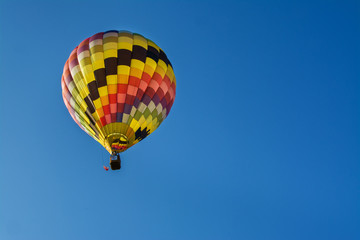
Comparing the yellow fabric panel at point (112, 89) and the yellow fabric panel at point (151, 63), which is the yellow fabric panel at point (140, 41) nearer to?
the yellow fabric panel at point (151, 63)

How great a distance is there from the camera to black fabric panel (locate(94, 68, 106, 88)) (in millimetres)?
12258

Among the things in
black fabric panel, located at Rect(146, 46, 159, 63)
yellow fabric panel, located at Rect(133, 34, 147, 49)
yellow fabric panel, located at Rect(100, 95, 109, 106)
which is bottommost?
yellow fabric panel, located at Rect(100, 95, 109, 106)

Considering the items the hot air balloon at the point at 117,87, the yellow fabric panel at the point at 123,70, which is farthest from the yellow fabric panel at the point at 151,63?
the yellow fabric panel at the point at 123,70

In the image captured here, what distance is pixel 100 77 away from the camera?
40.5ft

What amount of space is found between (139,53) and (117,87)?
1.61 meters

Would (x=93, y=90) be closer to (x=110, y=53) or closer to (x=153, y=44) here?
(x=110, y=53)

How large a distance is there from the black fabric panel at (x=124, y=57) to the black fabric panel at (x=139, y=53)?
203mm

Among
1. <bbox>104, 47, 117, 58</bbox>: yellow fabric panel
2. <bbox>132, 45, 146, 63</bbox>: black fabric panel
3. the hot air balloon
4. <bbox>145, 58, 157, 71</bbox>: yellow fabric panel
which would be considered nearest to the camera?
the hot air balloon

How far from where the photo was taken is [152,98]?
1290 centimetres

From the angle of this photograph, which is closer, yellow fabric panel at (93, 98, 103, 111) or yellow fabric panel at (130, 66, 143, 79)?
yellow fabric panel at (93, 98, 103, 111)

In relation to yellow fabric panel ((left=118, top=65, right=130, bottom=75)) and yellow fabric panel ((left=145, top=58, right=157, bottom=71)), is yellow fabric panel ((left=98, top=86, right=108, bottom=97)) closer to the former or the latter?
yellow fabric panel ((left=118, top=65, right=130, bottom=75))

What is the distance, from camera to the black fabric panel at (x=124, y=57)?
41.6 feet

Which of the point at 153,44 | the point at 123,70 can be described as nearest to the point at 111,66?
the point at 123,70

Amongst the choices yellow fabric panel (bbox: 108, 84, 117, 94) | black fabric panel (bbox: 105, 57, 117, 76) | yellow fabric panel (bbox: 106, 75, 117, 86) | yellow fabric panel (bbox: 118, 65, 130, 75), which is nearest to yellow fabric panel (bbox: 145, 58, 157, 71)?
yellow fabric panel (bbox: 118, 65, 130, 75)
